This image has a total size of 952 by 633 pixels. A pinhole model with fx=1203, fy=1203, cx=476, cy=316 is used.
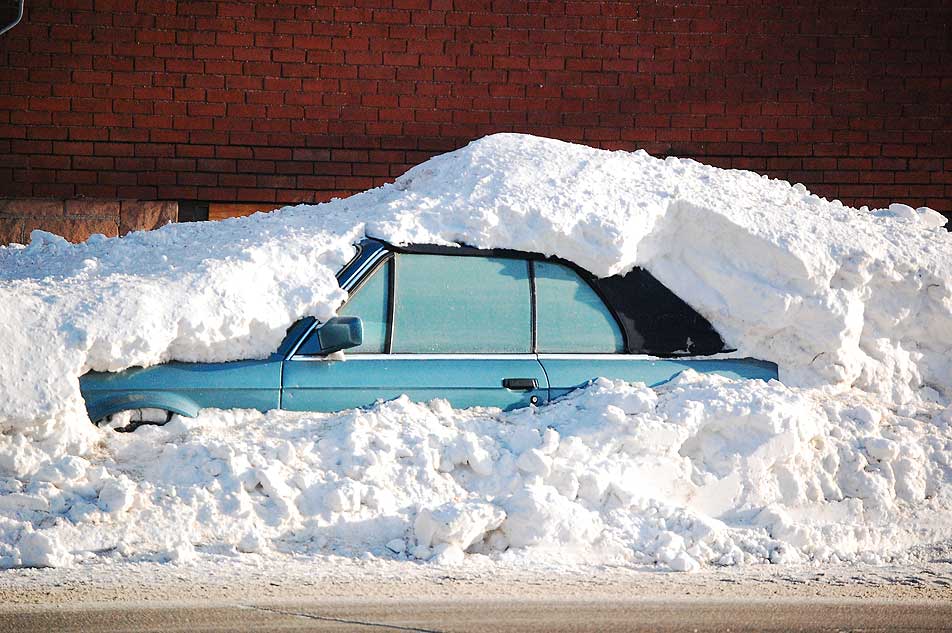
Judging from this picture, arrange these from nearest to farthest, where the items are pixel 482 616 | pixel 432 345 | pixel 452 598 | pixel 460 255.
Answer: pixel 482 616 < pixel 452 598 < pixel 432 345 < pixel 460 255

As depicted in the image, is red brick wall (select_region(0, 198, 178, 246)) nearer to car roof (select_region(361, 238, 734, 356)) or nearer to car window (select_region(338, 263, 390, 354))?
car roof (select_region(361, 238, 734, 356))

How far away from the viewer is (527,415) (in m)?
6.43

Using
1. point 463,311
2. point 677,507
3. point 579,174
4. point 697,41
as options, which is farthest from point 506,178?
point 697,41

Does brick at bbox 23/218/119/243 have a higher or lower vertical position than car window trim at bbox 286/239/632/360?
higher

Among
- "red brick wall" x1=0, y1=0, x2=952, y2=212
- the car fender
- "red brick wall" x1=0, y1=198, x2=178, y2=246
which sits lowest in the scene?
the car fender

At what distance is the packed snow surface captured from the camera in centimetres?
584

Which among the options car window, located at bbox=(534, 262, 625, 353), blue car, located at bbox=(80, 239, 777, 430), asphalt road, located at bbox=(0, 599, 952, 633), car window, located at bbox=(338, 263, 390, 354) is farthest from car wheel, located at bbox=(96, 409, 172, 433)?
car window, located at bbox=(534, 262, 625, 353)

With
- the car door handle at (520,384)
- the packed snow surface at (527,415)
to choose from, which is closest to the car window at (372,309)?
the packed snow surface at (527,415)

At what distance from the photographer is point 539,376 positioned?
6531 mm

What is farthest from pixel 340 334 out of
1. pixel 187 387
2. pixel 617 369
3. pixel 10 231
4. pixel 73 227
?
pixel 10 231

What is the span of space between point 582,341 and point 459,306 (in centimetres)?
71

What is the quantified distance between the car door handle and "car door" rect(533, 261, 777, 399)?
10 centimetres

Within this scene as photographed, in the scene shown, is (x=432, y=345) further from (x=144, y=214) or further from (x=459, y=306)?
(x=144, y=214)

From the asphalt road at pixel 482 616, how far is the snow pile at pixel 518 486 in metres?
0.71
